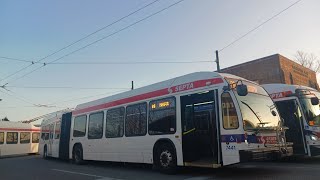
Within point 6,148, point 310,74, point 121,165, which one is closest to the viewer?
point 121,165

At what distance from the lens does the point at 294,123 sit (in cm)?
1499

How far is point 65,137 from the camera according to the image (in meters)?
21.4

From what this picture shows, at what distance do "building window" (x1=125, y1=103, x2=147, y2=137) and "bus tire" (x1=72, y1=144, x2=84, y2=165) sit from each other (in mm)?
5196

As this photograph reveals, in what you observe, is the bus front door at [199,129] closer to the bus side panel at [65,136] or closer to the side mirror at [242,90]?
the side mirror at [242,90]

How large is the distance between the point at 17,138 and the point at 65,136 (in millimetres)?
12957

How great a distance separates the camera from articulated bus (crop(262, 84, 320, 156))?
47.1ft

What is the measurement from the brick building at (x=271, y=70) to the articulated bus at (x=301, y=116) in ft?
54.8

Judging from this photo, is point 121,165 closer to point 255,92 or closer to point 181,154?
point 181,154

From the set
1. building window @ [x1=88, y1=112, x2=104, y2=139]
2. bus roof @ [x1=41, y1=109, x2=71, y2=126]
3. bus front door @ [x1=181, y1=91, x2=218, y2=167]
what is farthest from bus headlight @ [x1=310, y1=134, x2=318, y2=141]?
bus roof @ [x1=41, y1=109, x2=71, y2=126]

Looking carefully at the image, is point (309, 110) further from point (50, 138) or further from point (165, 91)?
point (50, 138)

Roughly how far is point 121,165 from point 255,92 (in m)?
7.99

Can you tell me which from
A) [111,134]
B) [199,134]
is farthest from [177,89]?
[111,134]

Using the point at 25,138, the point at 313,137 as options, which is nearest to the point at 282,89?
the point at 313,137

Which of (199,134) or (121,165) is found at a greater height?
(199,134)
